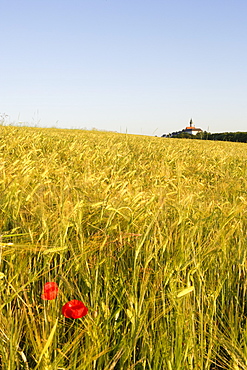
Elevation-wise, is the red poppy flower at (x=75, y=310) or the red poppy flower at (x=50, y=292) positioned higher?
the red poppy flower at (x=50, y=292)

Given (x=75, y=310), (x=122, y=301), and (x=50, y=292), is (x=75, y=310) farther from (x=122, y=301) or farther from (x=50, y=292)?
(x=122, y=301)

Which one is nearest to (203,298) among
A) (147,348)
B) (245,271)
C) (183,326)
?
(183,326)

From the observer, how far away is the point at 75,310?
103cm

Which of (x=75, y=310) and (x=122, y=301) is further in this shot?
(x=122, y=301)

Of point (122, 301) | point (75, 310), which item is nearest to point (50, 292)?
point (75, 310)

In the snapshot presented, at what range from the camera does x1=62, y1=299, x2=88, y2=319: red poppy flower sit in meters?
1.02

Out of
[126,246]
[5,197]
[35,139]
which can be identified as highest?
[35,139]

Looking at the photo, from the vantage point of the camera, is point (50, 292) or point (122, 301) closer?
point (50, 292)

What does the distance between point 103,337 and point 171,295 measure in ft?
0.84

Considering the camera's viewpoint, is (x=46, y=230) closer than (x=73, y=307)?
No

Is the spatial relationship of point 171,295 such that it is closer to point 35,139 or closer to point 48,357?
point 48,357

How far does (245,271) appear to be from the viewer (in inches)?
58.4

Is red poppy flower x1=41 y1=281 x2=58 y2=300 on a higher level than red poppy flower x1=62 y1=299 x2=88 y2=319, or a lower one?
higher

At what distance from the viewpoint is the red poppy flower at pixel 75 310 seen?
3.34 ft
